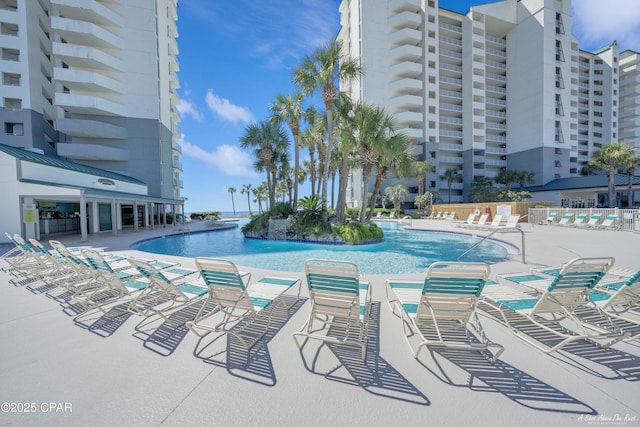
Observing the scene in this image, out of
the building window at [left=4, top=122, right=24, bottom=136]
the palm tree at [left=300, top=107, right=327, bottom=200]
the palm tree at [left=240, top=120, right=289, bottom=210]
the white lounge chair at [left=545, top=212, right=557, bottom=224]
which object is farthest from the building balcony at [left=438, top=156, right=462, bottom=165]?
the building window at [left=4, top=122, right=24, bottom=136]

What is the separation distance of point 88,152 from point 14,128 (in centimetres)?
536

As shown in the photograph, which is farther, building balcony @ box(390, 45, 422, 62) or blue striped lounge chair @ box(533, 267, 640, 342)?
building balcony @ box(390, 45, 422, 62)

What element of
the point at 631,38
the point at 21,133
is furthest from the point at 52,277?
the point at 631,38

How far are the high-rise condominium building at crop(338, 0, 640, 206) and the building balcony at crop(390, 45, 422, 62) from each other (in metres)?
0.14

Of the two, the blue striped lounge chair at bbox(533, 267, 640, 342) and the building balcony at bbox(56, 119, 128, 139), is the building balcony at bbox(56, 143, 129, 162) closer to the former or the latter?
the building balcony at bbox(56, 119, 128, 139)

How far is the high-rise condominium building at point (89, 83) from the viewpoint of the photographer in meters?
20.7

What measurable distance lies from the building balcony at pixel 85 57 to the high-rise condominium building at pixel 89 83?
0.07m

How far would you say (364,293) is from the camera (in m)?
3.39

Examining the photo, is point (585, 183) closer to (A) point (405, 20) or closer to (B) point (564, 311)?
(A) point (405, 20)

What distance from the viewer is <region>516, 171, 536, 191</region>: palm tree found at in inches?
1486

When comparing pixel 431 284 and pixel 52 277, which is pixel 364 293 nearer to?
pixel 431 284

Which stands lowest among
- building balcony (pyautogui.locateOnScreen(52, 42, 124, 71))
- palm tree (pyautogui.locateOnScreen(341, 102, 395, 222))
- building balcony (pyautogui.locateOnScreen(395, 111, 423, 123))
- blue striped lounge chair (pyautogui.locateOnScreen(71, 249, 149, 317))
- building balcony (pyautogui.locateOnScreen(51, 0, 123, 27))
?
blue striped lounge chair (pyautogui.locateOnScreen(71, 249, 149, 317))

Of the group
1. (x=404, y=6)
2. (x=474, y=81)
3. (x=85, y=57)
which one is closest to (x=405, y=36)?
(x=404, y=6)

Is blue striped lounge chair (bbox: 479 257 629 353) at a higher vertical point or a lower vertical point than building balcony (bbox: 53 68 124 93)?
lower
